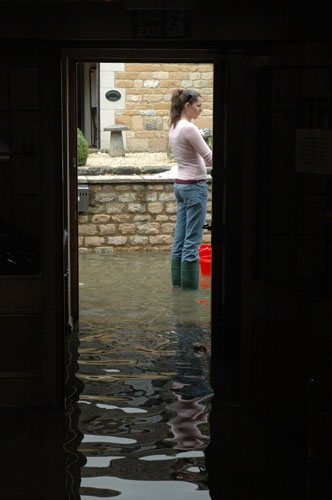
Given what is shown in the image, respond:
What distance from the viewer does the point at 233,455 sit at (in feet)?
13.8

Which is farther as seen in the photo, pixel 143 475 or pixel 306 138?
pixel 306 138

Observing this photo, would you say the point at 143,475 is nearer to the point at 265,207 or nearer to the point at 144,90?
the point at 265,207

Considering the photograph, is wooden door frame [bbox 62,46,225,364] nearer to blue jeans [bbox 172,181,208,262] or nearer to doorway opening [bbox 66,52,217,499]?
doorway opening [bbox 66,52,217,499]

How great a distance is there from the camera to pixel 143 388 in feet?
17.7

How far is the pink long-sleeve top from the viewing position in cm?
784

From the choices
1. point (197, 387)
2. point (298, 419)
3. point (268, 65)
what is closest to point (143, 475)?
point (298, 419)

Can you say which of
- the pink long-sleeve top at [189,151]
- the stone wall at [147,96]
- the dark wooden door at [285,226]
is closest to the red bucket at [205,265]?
the pink long-sleeve top at [189,151]

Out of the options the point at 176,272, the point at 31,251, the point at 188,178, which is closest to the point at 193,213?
the point at 188,178

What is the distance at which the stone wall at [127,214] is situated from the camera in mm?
11008

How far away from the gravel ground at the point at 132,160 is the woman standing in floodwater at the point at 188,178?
488cm

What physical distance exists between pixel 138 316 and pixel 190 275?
1.11 meters

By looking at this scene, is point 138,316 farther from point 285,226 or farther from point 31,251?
point 285,226

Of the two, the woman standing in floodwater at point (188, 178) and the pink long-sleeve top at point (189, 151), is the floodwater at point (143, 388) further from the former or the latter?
the pink long-sleeve top at point (189, 151)

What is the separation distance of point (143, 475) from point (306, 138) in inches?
81.4
